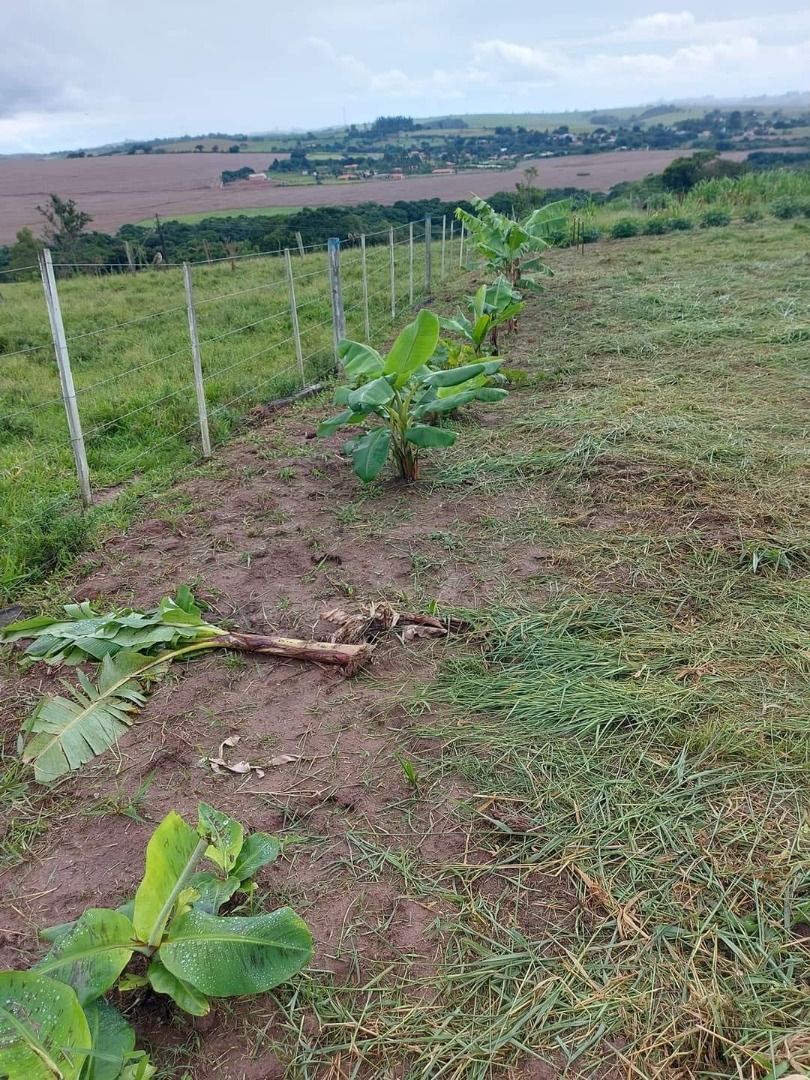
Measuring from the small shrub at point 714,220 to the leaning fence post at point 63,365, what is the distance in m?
19.4

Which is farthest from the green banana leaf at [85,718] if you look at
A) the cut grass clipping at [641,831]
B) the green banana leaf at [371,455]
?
the green banana leaf at [371,455]

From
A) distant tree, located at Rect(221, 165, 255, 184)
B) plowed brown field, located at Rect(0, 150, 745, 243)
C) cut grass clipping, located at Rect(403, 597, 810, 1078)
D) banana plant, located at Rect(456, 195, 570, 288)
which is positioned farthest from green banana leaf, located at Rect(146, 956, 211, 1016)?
distant tree, located at Rect(221, 165, 255, 184)

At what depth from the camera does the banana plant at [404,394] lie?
181 inches

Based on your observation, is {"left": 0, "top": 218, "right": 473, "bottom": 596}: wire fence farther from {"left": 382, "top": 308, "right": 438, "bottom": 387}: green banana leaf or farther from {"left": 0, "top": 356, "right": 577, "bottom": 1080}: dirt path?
{"left": 382, "top": 308, "right": 438, "bottom": 387}: green banana leaf

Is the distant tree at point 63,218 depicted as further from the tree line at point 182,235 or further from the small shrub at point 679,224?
the small shrub at point 679,224

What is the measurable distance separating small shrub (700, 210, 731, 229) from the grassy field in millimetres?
16938

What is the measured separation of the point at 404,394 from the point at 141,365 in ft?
15.3

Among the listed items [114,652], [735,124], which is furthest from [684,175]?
[735,124]

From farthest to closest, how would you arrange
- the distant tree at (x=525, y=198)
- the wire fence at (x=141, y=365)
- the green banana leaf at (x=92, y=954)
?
the distant tree at (x=525, y=198)
the wire fence at (x=141, y=365)
the green banana leaf at (x=92, y=954)

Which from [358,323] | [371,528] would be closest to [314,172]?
[358,323]

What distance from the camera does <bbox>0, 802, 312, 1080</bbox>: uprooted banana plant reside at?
1.53 metres

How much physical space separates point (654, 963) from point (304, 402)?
20.0 feet

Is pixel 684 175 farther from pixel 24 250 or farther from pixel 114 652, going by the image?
pixel 114 652

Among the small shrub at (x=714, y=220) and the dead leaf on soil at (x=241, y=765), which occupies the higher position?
the small shrub at (x=714, y=220)
